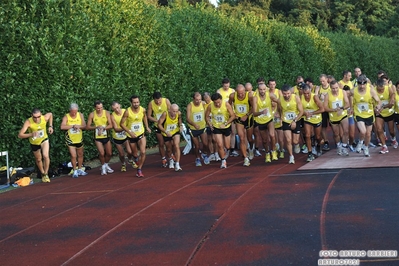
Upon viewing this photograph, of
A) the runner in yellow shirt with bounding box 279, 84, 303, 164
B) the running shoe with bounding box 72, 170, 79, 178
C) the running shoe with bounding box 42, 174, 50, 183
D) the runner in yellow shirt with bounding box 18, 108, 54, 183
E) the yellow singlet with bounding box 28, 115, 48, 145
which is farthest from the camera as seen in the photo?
the running shoe with bounding box 72, 170, 79, 178

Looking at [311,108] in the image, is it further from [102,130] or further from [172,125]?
[102,130]

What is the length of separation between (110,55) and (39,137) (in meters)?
5.01

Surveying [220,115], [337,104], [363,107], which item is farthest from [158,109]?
[363,107]

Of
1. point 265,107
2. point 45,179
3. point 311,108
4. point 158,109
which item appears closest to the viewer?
point 45,179

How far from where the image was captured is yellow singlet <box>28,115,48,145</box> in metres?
15.3

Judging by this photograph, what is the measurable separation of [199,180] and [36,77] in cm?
531

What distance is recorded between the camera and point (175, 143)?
15867 millimetres

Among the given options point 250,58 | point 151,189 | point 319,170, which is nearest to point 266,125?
point 319,170

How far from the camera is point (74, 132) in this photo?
16.3 metres

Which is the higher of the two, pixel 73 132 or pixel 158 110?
pixel 158 110

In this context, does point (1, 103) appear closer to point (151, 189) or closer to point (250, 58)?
point (151, 189)

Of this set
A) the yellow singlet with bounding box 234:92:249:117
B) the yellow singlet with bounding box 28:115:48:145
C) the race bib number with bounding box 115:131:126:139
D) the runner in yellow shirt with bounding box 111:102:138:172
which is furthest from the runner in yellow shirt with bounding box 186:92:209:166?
the yellow singlet with bounding box 28:115:48:145

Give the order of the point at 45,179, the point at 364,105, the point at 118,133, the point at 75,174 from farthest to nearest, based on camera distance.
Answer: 1. the point at 118,133
2. the point at 75,174
3. the point at 364,105
4. the point at 45,179

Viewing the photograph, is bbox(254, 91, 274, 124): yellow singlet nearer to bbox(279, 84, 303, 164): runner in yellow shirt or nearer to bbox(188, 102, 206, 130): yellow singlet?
bbox(279, 84, 303, 164): runner in yellow shirt
